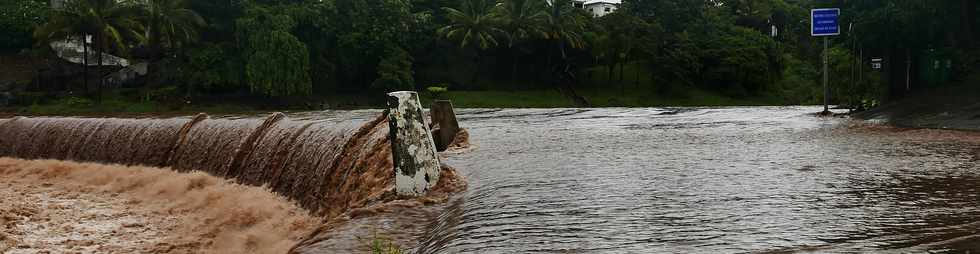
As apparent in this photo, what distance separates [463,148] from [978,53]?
50.2 feet

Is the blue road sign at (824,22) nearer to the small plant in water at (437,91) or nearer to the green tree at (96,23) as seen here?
the small plant in water at (437,91)

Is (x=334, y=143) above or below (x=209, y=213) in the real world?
above

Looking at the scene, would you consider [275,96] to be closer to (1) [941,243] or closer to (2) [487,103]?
(2) [487,103]

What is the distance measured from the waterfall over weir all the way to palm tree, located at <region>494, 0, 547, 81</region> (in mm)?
38673

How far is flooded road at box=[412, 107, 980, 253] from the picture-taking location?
5035 millimetres

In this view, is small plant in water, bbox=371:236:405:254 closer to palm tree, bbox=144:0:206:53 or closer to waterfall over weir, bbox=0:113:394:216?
waterfall over weir, bbox=0:113:394:216

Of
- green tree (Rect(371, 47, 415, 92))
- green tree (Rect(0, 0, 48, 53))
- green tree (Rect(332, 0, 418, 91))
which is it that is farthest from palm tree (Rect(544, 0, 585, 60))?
green tree (Rect(0, 0, 48, 53))

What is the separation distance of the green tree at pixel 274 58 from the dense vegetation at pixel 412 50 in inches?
3.0

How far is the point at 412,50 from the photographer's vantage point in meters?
58.1

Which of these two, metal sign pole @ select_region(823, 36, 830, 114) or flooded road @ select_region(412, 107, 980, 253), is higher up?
metal sign pole @ select_region(823, 36, 830, 114)

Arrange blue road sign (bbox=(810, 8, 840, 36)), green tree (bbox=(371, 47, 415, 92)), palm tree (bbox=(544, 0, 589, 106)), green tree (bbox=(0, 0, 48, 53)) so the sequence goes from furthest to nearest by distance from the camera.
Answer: green tree (bbox=(0, 0, 48, 53)) → palm tree (bbox=(544, 0, 589, 106)) → green tree (bbox=(371, 47, 415, 92)) → blue road sign (bbox=(810, 8, 840, 36))

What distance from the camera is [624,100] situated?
183ft

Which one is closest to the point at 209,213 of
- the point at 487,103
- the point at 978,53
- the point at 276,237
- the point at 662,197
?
the point at 276,237

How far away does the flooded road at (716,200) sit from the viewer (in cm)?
504
